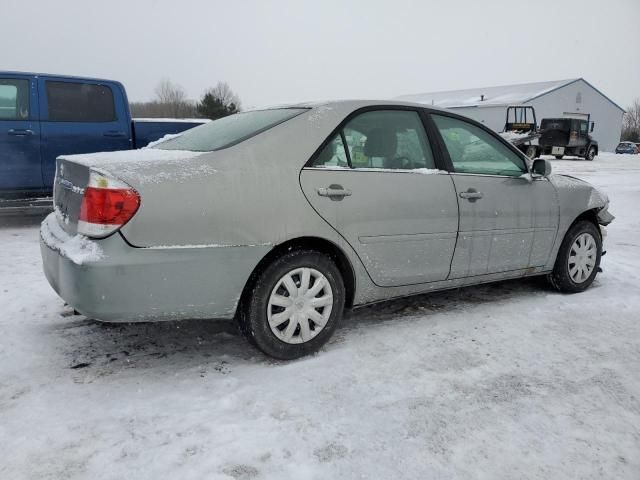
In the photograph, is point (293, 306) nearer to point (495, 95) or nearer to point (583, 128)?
point (583, 128)

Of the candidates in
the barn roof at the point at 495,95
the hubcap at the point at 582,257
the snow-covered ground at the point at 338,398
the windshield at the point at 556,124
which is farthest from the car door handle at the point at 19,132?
the barn roof at the point at 495,95

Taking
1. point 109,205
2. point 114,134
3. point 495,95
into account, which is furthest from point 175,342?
point 495,95

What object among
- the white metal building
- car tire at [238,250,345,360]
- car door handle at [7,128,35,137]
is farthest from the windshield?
car tire at [238,250,345,360]

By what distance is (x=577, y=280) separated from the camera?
14.6ft

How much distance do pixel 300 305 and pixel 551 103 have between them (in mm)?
50948

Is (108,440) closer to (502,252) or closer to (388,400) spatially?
(388,400)

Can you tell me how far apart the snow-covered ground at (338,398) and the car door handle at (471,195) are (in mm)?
875

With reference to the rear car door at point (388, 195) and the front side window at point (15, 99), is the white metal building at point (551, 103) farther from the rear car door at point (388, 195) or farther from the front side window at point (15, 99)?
the rear car door at point (388, 195)

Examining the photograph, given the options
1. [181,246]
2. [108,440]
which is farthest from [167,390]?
[181,246]

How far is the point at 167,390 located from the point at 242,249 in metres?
0.81

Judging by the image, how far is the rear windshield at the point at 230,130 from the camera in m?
2.98

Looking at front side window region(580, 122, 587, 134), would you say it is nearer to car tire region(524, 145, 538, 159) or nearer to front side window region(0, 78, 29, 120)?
car tire region(524, 145, 538, 159)

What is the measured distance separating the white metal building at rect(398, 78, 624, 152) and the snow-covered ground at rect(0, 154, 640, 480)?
42.4 m

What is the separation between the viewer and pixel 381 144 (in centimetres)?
338
